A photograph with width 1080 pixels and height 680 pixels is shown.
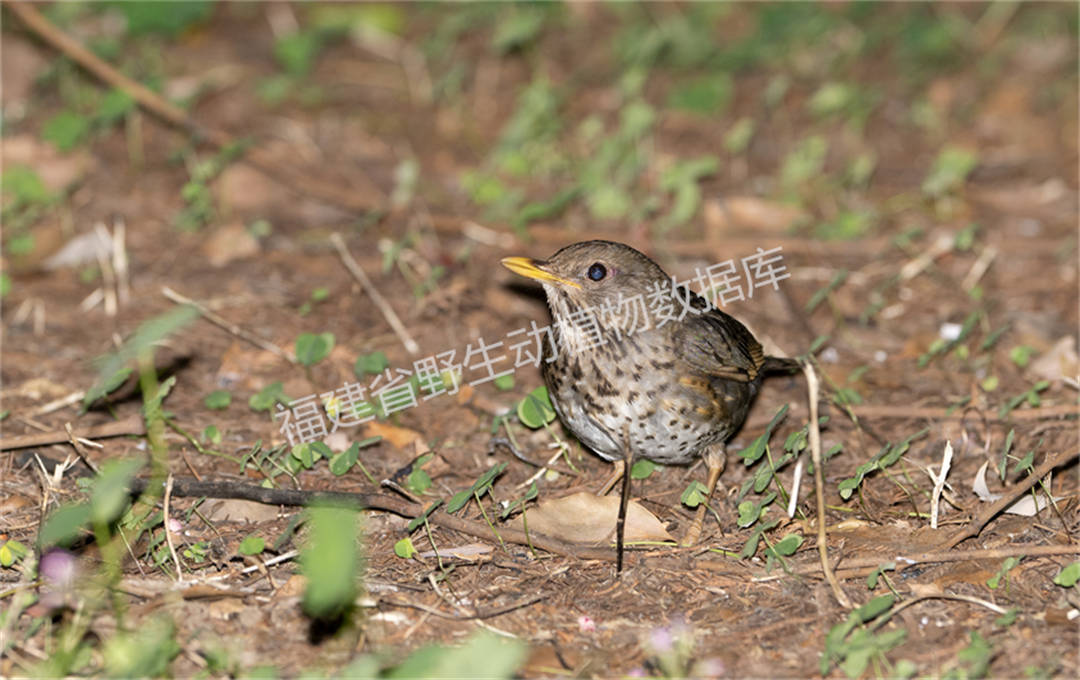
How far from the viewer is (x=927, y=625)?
12.6ft

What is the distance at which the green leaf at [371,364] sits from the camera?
5.26 meters

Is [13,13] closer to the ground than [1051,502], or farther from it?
farther from it

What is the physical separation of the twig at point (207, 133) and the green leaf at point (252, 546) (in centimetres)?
310

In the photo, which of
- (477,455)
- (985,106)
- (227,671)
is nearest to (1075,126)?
(985,106)

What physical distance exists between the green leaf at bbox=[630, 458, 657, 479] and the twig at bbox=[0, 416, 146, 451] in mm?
2005

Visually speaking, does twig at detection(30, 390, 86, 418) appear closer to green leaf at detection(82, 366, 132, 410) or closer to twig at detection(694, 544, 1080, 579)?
green leaf at detection(82, 366, 132, 410)

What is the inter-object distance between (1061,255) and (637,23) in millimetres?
4014

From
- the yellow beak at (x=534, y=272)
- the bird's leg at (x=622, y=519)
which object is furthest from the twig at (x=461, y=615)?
the yellow beak at (x=534, y=272)

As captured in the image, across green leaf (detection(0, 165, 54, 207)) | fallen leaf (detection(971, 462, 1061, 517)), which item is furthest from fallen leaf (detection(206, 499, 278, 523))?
green leaf (detection(0, 165, 54, 207))

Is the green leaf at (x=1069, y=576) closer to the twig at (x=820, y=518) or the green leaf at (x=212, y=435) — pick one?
the twig at (x=820, y=518)

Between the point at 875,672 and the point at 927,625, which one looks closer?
the point at 875,672

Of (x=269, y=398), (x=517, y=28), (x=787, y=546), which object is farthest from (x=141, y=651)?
(x=517, y=28)

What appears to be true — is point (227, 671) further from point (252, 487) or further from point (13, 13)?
point (13, 13)

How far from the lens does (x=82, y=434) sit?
15.4ft
